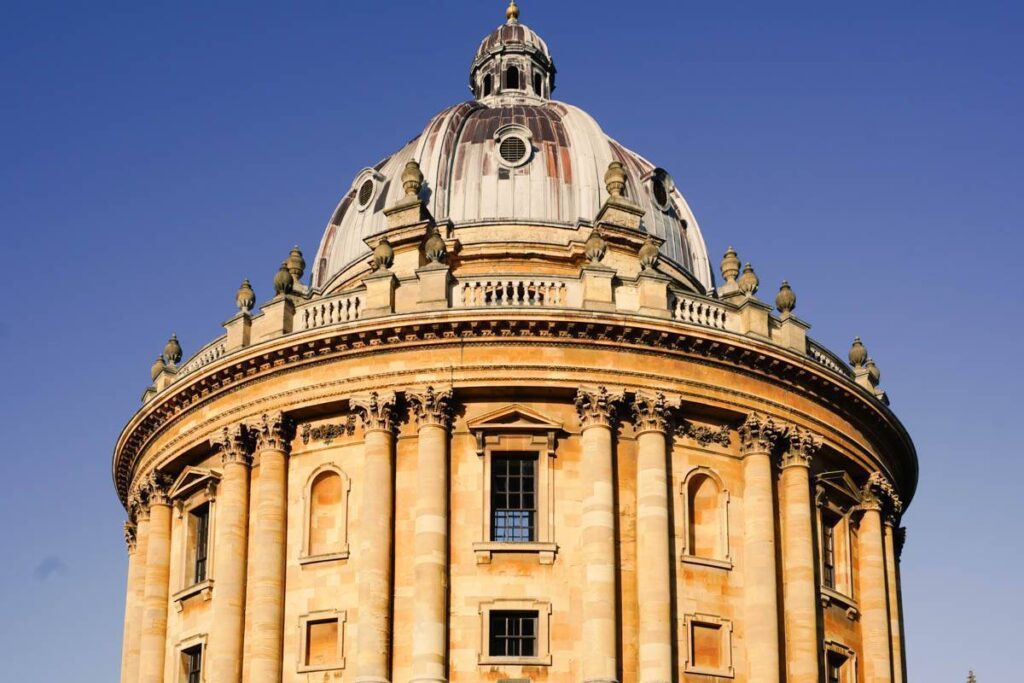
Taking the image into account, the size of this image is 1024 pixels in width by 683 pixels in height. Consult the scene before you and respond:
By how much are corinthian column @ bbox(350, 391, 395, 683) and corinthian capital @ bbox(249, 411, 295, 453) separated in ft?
7.29

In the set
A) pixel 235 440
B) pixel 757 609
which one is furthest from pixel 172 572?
pixel 757 609

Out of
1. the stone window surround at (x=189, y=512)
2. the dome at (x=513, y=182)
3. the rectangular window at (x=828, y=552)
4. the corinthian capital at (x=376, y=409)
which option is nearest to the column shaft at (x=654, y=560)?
the rectangular window at (x=828, y=552)

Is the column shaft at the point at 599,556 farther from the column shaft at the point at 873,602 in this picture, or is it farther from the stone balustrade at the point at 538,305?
the column shaft at the point at 873,602

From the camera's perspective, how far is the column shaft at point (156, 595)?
46062 mm

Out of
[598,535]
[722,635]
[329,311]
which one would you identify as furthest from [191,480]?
[722,635]

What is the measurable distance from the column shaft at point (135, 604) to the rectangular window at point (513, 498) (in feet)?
39.2

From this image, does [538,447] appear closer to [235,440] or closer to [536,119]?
[235,440]

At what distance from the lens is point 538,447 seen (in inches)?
1678

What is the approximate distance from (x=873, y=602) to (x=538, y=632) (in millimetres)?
10926

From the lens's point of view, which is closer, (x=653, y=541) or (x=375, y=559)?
(x=375, y=559)

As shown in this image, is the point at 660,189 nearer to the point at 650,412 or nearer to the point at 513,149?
the point at 513,149

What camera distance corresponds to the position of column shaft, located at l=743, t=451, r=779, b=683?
41594 millimetres

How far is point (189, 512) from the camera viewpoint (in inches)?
1855

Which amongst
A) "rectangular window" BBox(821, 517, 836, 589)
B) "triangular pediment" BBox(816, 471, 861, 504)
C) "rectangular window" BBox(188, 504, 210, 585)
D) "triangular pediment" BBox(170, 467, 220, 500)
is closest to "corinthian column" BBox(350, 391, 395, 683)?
"triangular pediment" BBox(170, 467, 220, 500)
